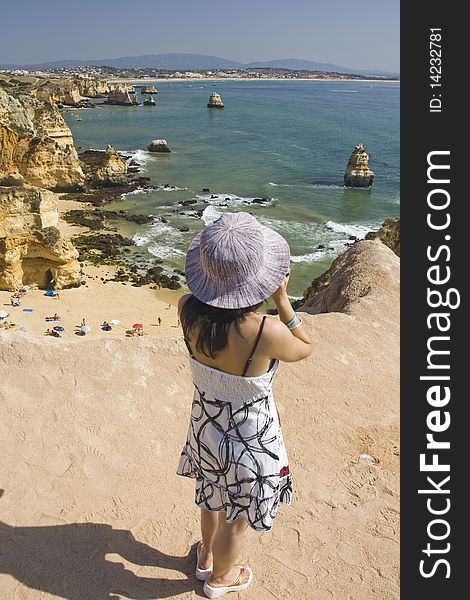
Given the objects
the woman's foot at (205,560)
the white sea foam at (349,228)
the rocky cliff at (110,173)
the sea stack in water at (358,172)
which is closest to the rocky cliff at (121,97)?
the rocky cliff at (110,173)

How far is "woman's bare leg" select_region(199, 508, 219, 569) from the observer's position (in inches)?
127

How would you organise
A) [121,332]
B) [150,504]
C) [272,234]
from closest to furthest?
[272,234], [150,504], [121,332]

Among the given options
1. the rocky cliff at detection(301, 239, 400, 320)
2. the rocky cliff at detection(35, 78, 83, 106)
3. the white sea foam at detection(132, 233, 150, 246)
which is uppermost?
the rocky cliff at detection(35, 78, 83, 106)

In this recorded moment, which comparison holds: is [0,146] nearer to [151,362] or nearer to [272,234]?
[151,362]

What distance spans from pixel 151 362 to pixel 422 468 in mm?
3790

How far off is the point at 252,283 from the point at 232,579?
2273 millimetres

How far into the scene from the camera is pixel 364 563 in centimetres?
389

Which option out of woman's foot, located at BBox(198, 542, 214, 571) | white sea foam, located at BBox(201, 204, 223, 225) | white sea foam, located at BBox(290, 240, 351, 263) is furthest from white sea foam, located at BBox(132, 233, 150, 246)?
woman's foot, located at BBox(198, 542, 214, 571)

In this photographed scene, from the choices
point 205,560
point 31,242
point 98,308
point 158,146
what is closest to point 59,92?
point 158,146

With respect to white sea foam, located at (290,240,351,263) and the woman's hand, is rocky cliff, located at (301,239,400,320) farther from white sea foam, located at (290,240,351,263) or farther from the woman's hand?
white sea foam, located at (290,240,351,263)

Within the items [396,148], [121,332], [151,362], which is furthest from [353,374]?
[396,148]

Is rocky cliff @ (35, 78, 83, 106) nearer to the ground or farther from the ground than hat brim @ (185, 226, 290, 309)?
farther from the ground

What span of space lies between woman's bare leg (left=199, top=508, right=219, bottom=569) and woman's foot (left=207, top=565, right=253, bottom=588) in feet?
0.38

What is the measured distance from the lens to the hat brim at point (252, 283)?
2402 mm
